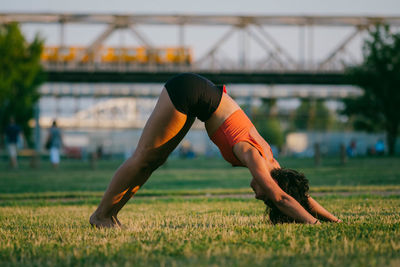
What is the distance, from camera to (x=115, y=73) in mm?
48906

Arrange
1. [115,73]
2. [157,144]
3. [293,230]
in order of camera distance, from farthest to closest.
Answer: [115,73] → [157,144] → [293,230]

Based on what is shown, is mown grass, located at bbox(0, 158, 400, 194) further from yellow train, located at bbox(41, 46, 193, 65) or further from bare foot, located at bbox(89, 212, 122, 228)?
yellow train, located at bbox(41, 46, 193, 65)

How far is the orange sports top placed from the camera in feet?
13.3

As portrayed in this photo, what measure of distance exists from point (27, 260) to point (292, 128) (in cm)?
5738

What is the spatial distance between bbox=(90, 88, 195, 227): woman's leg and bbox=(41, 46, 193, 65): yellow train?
147ft

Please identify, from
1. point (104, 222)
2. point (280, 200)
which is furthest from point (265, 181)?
point (104, 222)

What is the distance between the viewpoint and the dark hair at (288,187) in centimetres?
409

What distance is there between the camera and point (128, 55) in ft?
162

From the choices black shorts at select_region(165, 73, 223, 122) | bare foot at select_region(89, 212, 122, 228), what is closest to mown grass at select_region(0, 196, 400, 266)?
bare foot at select_region(89, 212, 122, 228)

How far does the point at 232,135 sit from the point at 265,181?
0.45 m

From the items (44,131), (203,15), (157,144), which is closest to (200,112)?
(157,144)

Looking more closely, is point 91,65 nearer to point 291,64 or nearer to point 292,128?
point 291,64

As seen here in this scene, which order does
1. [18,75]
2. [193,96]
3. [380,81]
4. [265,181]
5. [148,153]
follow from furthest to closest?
[18,75] → [380,81] → [148,153] → [193,96] → [265,181]

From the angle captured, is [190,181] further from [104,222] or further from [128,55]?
[128,55]
